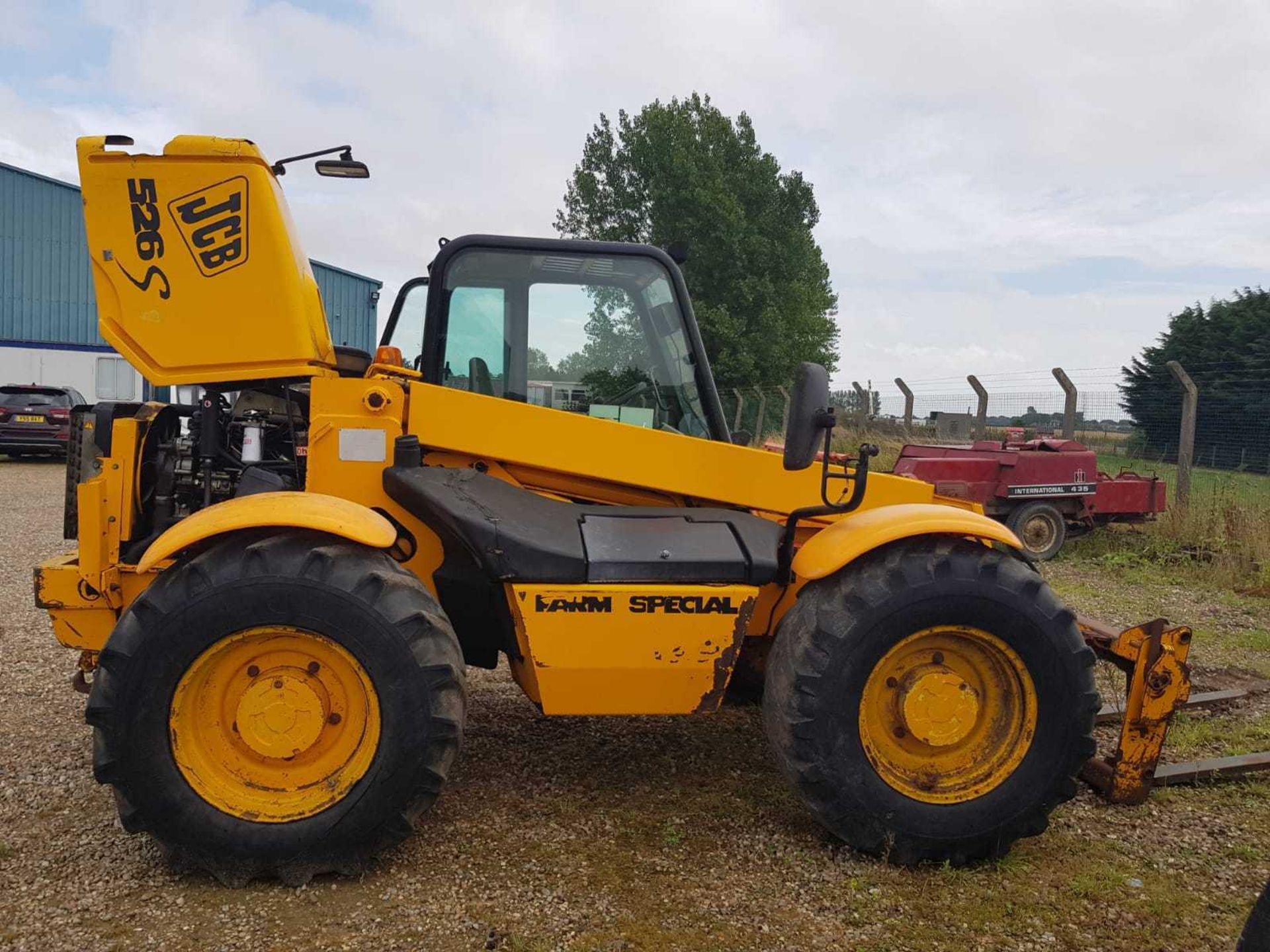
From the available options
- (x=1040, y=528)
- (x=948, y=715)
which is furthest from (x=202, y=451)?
(x=1040, y=528)

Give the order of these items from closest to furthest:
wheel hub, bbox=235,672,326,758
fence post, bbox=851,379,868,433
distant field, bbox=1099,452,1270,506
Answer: wheel hub, bbox=235,672,326,758, distant field, bbox=1099,452,1270,506, fence post, bbox=851,379,868,433

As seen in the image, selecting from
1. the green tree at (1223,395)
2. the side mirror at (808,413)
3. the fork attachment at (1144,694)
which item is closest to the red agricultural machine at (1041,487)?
the green tree at (1223,395)

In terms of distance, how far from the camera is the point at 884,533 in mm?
3332

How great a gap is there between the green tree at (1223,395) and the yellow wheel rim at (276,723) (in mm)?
11714

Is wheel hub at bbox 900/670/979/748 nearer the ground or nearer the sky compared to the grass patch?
nearer the sky

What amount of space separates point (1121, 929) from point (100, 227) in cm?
421

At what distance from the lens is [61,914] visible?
9.46 feet

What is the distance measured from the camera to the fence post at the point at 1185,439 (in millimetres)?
10367

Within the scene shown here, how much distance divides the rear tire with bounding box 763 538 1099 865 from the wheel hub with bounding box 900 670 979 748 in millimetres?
11

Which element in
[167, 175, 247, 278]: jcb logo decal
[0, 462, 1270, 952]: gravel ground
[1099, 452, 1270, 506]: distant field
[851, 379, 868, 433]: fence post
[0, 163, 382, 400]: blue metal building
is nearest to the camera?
[0, 462, 1270, 952]: gravel ground

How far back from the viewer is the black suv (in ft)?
56.5

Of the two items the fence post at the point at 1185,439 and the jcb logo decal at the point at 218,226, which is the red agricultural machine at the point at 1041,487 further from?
the jcb logo decal at the point at 218,226

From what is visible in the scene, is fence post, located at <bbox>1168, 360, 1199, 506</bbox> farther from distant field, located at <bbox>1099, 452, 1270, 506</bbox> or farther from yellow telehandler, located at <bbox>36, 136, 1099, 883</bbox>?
yellow telehandler, located at <bbox>36, 136, 1099, 883</bbox>

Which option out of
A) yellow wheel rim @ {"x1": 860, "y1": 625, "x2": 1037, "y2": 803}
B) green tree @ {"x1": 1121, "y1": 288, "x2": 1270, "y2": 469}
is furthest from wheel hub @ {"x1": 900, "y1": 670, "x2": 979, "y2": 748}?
green tree @ {"x1": 1121, "y1": 288, "x2": 1270, "y2": 469}
